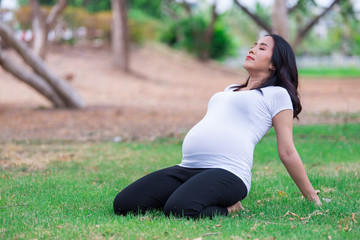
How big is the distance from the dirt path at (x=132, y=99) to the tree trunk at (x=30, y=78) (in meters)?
0.33

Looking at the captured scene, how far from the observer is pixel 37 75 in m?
12.5

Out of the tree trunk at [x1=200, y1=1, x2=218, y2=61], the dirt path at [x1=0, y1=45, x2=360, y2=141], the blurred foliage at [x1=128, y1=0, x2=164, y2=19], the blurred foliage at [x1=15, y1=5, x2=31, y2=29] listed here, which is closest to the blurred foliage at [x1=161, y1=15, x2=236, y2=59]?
the tree trunk at [x1=200, y1=1, x2=218, y2=61]

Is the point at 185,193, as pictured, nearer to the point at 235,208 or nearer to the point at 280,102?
the point at 235,208

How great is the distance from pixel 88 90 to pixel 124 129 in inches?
347

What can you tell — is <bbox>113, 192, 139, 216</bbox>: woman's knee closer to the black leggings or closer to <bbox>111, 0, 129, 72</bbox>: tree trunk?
the black leggings

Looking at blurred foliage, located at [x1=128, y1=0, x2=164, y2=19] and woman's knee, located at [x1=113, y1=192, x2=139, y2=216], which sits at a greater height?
woman's knee, located at [x1=113, y1=192, x2=139, y2=216]

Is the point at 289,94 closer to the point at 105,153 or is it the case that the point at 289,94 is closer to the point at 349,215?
the point at 349,215

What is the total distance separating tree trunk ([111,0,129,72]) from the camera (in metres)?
22.0

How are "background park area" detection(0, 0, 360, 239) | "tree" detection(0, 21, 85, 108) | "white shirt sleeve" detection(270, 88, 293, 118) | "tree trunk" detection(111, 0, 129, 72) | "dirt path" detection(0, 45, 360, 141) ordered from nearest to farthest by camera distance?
1. "background park area" detection(0, 0, 360, 239)
2. "white shirt sleeve" detection(270, 88, 293, 118)
3. "dirt path" detection(0, 45, 360, 141)
4. "tree" detection(0, 21, 85, 108)
5. "tree trunk" detection(111, 0, 129, 72)

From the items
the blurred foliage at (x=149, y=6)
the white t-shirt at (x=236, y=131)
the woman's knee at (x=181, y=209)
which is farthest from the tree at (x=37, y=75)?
the blurred foliage at (x=149, y=6)

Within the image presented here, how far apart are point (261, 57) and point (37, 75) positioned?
9169 millimetres

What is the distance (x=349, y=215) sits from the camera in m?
4.00

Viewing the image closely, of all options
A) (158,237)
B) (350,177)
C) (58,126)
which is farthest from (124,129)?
(158,237)

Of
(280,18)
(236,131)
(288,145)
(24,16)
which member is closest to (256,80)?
(236,131)
